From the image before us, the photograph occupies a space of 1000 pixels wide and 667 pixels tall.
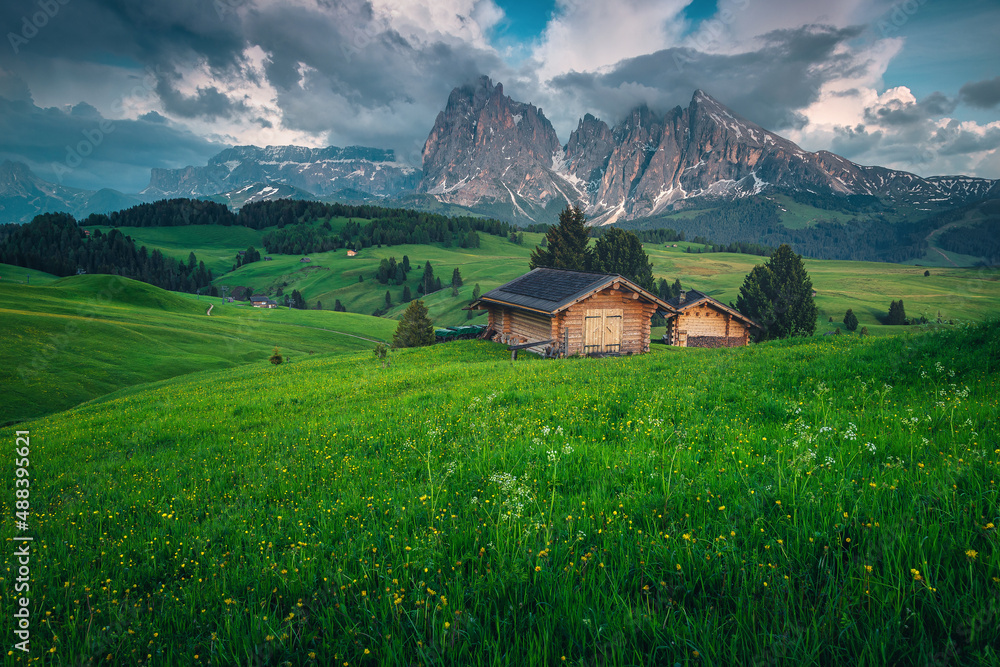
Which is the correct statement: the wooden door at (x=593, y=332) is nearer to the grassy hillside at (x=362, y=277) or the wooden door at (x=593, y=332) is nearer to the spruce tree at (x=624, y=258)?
the spruce tree at (x=624, y=258)

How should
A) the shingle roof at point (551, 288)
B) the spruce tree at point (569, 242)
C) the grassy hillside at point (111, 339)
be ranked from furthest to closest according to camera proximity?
the spruce tree at point (569, 242) → the grassy hillside at point (111, 339) → the shingle roof at point (551, 288)

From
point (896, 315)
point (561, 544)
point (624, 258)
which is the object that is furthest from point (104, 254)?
point (896, 315)

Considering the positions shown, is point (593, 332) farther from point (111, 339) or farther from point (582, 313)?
point (111, 339)

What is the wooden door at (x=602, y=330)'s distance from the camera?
3241 cm

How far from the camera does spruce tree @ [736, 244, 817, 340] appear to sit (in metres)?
54.5

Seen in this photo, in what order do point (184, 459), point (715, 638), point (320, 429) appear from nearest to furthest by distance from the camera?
point (715, 638) → point (184, 459) → point (320, 429)

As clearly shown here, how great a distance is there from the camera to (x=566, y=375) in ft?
53.0

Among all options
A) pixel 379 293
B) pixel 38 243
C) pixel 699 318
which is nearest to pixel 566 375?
pixel 699 318

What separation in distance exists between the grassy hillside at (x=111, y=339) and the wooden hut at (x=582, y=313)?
30154 mm

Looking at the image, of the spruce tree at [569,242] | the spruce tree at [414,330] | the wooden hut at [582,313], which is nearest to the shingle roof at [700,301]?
the wooden hut at [582,313]

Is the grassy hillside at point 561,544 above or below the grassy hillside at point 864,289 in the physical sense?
below

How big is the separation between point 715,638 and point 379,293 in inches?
6338

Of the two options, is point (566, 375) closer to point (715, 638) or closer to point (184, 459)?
point (184, 459)

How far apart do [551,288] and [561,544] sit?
31151 mm
